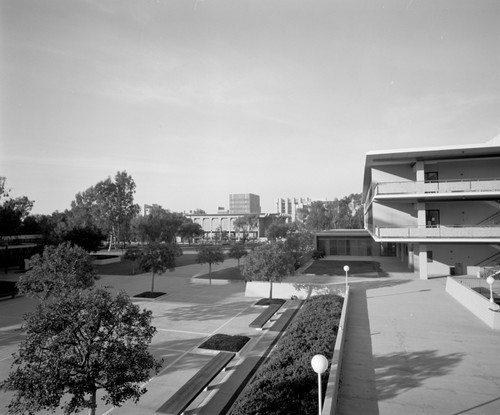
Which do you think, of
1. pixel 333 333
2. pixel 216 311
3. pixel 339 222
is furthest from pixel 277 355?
pixel 339 222

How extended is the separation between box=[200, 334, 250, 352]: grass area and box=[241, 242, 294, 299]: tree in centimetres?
776

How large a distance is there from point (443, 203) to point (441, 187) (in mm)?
3831

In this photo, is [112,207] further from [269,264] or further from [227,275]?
[269,264]

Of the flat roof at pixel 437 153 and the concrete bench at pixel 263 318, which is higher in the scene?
the flat roof at pixel 437 153

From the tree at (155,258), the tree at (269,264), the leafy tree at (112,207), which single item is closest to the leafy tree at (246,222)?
the leafy tree at (112,207)

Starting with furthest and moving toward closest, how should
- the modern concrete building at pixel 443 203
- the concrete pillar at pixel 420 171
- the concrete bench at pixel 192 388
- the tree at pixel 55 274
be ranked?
the concrete pillar at pixel 420 171 < the modern concrete building at pixel 443 203 < the tree at pixel 55 274 < the concrete bench at pixel 192 388

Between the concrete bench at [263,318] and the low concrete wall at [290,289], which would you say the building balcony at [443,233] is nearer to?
the low concrete wall at [290,289]

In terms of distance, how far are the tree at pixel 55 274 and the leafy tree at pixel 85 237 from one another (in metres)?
25.6

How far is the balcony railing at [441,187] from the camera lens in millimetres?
25625

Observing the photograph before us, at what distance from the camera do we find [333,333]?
1384cm

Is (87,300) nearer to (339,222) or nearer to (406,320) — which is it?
(406,320)

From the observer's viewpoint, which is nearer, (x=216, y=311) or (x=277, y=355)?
(x=277, y=355)

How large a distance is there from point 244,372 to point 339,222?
281 feet

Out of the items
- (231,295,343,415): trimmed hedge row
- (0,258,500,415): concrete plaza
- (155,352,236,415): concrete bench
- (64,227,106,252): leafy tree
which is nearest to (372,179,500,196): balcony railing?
(0,258,500,415): concrete plaza
